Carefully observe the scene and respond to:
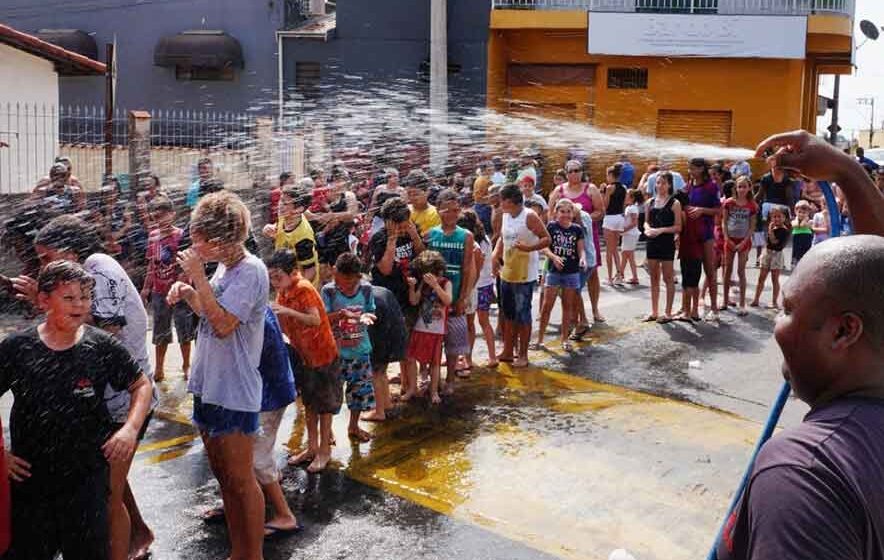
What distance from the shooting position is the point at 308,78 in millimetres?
27625

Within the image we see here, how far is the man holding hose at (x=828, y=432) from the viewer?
1.61 m

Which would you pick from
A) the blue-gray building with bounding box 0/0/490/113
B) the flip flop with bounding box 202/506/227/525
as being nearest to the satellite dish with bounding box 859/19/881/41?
the blue-gray building with bounding box 0/0/490/113

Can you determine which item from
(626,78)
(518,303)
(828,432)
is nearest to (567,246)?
(518,303)

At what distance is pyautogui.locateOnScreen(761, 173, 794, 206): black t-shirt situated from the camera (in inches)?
491

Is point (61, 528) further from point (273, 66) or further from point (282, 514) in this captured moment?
point (273, 66)

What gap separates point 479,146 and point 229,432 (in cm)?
1776

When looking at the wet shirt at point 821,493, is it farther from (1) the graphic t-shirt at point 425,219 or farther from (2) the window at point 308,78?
(2) the window at point 308,78

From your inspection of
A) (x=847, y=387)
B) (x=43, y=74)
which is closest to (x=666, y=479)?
(x=847, y=387)

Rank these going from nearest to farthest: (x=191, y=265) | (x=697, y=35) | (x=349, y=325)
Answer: (x=191, y=265), (x=349, y=325), (x=697, y=35)

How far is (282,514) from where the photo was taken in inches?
211

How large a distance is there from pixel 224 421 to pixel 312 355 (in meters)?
1.72

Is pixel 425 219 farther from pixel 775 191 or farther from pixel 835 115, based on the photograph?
pixel 835 115

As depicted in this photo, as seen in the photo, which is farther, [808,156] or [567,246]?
[567,246]

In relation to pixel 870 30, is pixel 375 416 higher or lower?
lower
